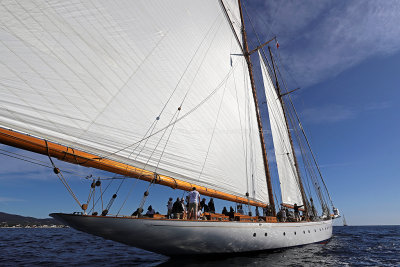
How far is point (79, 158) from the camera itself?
731cm

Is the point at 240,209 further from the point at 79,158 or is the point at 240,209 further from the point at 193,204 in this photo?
the point at 79,158

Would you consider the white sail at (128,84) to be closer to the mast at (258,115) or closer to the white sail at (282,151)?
the mast at (258,115)

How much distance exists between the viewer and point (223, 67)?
16.1m

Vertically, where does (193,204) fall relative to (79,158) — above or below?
below

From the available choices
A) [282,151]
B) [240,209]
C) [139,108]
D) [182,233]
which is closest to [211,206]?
[240,209]

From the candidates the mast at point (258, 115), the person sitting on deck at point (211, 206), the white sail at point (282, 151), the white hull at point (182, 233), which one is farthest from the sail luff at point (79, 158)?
the white sail at point (282, 151)

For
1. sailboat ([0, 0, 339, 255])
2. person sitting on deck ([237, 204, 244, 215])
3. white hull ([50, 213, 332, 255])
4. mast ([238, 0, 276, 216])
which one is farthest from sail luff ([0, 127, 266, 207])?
mast ([238, 0, 276, 216])

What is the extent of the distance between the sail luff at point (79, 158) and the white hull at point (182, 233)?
1.69 m

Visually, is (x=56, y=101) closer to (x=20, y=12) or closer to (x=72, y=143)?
(x=72, y=143)

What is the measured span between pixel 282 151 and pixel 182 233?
19629 millimetres

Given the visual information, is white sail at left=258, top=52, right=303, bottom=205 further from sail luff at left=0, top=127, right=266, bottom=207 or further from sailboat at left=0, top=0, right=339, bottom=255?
sail luff at left=0, top=127, right=266, bottom=207

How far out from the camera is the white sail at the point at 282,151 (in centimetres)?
2389

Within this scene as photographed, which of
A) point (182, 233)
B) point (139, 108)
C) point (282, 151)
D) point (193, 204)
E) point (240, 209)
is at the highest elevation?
point (282, 151)

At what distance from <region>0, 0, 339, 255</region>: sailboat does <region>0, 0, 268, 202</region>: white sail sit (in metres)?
0.04
